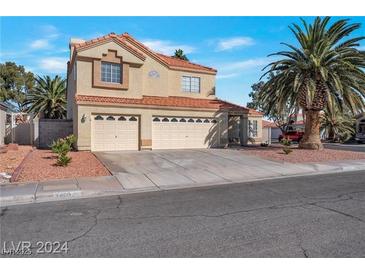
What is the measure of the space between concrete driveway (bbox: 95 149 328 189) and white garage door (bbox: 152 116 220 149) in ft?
15.1

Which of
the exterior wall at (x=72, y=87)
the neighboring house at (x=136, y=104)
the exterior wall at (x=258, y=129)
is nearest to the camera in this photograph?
the neighboring house at (x=136, y=104)

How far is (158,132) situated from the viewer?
21.0 metres

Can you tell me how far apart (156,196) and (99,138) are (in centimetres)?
1174

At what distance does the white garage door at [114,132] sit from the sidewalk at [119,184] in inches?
324

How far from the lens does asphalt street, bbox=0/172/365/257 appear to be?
4629 millimetres

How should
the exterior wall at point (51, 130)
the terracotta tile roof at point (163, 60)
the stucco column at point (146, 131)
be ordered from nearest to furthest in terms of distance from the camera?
1. the stucco column at point (146, 131)
2. the exterior wall at point (51, 130)
3. the terracotta tile roof at point (163, 60)

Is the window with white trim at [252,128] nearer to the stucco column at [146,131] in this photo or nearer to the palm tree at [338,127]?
the stucco column at [146,131]

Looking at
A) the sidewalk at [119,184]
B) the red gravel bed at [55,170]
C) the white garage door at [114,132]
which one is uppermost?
the white garage door at [114,132]

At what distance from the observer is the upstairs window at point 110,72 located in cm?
2019

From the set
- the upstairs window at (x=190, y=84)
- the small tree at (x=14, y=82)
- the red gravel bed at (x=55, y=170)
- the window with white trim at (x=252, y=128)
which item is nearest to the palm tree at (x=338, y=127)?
the window with white trim at (x=252, y=128)

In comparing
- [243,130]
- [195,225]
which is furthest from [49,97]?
[195,225]

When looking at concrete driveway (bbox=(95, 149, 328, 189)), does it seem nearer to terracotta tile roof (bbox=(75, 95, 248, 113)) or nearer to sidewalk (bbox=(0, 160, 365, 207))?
sidewalk (bbox=(0, 160, 365, 207))

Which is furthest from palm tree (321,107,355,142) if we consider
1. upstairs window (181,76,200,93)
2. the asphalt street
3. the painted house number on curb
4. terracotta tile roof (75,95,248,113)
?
the asphalt street

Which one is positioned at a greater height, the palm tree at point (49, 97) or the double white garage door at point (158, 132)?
the palm tree at point (49, 97)
